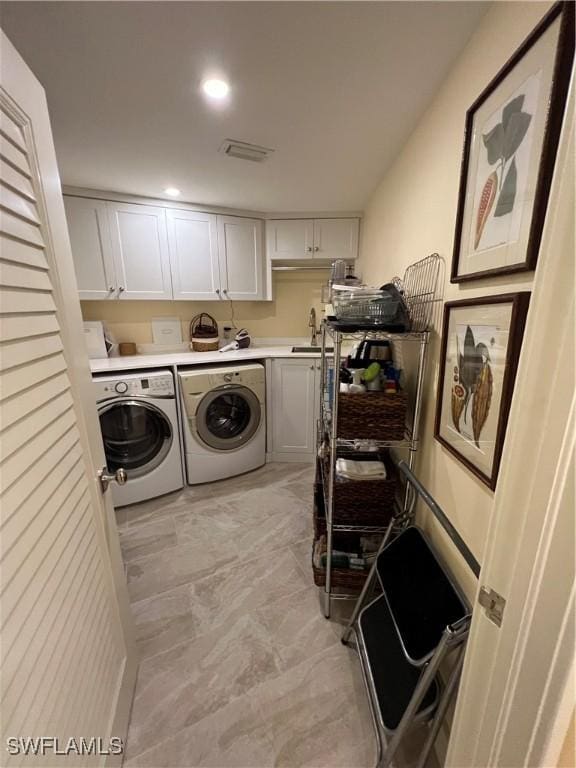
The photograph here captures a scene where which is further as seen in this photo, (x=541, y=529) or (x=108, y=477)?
(x=108, y=477)

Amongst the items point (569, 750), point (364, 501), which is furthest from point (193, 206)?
point (569, 750)

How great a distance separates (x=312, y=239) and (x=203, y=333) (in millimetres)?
1327

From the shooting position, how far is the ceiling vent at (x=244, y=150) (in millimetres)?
1539

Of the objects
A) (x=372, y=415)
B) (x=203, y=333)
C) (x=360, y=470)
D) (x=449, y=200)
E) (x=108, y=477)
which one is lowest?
(x=360, y=470)

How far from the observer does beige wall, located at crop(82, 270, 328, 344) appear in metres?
2.74

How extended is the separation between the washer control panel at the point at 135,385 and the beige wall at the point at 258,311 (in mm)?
871

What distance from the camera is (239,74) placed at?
1.09 meters

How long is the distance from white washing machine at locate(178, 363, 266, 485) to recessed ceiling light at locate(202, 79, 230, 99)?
5.12 ft

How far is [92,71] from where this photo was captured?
1078mm

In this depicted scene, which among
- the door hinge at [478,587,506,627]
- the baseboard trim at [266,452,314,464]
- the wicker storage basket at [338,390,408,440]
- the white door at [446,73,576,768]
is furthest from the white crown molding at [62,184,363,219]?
the door hinge at [478,587,506,627]

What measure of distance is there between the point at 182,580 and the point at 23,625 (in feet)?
4.19

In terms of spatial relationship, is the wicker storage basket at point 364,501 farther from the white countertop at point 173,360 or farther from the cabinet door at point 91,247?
the cabinet door at point 91,247

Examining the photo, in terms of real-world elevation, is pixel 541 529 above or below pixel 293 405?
above

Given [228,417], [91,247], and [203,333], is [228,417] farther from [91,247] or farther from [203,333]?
[91,247]
